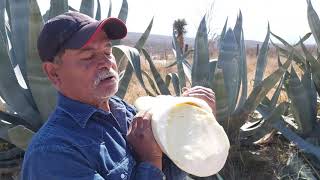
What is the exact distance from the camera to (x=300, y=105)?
405cm

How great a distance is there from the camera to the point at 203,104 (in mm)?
1755

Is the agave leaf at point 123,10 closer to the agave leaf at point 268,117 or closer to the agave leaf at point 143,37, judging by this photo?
the agave leaf at point 143,37

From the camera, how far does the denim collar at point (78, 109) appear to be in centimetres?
159

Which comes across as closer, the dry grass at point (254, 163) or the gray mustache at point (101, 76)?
the gray mustache at point (101, 76)

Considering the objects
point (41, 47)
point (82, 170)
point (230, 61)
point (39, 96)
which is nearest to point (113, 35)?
point (41, 47)

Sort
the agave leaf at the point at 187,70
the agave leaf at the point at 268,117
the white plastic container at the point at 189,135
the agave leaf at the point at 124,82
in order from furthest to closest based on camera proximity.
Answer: the agave leaf at the point at 187,70
the agave leaf at the point at 124,82
the agave leaf at the point at 268,117
the white plastic container at the point at 189,135

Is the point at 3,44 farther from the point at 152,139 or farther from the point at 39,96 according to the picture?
the point at 152,139

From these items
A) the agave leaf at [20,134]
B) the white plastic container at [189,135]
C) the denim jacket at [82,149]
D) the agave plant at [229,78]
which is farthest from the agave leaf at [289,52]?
the denim jacket at [82,149]

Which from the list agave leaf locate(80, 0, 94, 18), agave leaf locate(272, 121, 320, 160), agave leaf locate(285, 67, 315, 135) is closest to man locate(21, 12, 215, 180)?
agave leaf locate(272, 121, 320, 160)

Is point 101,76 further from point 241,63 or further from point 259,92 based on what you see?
point 241,63

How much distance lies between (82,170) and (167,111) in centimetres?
33

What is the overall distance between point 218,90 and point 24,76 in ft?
4.60

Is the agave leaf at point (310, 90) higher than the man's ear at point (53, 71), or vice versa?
the man's ear at point (53, 71)

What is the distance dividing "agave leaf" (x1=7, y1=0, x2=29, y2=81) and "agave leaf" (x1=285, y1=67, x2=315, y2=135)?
6.64 feet
